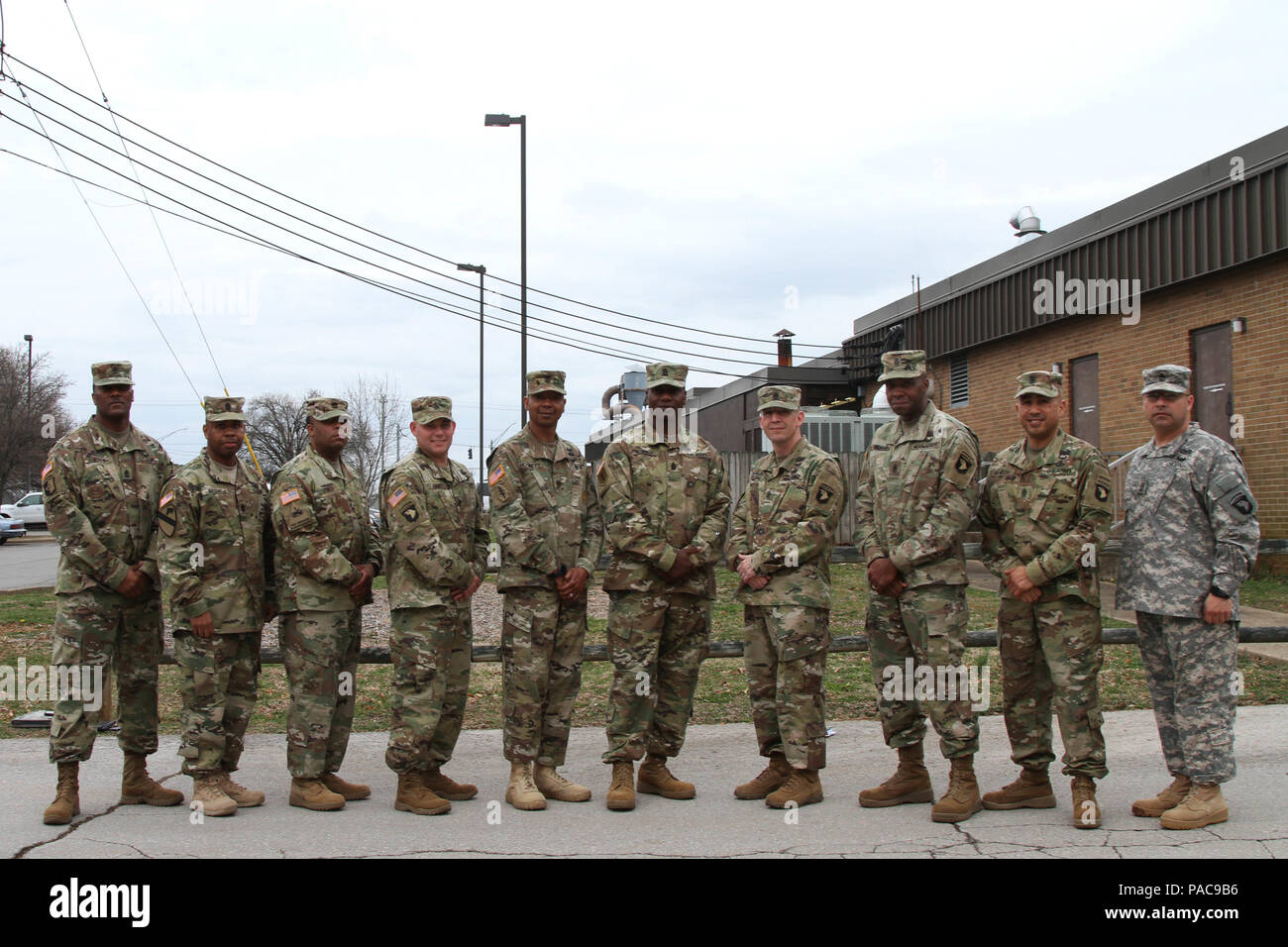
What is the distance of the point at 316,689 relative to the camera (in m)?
5.41

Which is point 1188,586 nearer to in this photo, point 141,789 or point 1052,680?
point 1052,680

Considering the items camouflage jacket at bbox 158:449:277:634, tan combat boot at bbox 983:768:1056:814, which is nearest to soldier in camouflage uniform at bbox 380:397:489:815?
camouflage jacket at bbox 158:449:277:634

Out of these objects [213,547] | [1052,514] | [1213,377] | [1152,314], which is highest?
[1152,314]

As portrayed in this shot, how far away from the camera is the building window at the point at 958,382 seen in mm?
A: 19925

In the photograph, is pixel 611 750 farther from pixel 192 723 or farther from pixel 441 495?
pixel 192 723

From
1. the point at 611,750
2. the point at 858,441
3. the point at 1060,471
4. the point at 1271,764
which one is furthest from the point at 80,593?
the point at 858,441

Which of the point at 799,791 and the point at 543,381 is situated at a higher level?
the point at 543,381

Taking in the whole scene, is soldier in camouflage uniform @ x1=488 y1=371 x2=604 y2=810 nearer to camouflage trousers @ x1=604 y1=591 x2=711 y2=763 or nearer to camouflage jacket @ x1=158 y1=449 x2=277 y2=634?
camouflage trousers @ x1=604 y1=591 x2=711 y2=763

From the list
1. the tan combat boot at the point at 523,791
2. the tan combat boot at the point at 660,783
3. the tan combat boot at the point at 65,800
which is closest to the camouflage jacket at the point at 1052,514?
the tan combat boot at the point at 660,783

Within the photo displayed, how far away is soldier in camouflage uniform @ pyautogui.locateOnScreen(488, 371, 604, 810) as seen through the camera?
18.0 ft

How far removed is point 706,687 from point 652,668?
2774 millimetres

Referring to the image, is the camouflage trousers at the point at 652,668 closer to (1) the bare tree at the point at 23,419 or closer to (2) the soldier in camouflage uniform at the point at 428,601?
(2) the soldier in camouflage uniform at the point at 428,601

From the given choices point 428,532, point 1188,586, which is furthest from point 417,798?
point 1188,586
